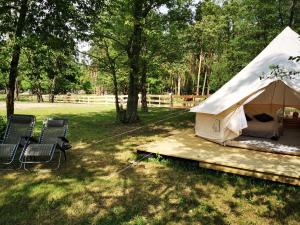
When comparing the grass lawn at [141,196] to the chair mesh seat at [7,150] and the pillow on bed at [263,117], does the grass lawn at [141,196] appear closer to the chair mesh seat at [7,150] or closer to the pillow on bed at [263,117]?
the chair mesh seat at [7,150]

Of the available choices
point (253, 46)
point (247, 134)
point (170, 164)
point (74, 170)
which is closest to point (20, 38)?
point (74, 170)

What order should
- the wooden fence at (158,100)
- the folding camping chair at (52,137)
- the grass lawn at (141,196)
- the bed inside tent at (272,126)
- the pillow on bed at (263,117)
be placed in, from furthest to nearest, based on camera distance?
the wooden fence at (158,100)
the pillow on bed at (263,117)
the bed inside tent at (272,126)
the folding camping chair at (52,137)
the grass lawn at (141,196)

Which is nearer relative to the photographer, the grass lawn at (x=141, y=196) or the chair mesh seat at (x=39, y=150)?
the grass lawn at (x=141, y=196)

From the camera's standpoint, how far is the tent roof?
32.3 feet

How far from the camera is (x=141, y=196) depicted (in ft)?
20.2

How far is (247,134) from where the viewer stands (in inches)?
455

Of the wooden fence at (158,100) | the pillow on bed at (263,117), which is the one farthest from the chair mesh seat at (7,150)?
the wooden fence at (158,100)

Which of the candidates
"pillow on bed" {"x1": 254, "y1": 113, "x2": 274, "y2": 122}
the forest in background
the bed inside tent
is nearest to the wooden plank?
the bed inside tent

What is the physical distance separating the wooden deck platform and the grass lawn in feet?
0.62

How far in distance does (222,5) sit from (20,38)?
31.3 m

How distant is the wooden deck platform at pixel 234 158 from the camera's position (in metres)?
6.88

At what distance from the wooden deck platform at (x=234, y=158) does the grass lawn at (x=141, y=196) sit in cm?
19

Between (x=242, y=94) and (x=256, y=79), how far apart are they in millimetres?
922

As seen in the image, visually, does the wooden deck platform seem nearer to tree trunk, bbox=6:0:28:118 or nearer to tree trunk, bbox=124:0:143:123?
tree trunk, bbox=6:0:28:118
